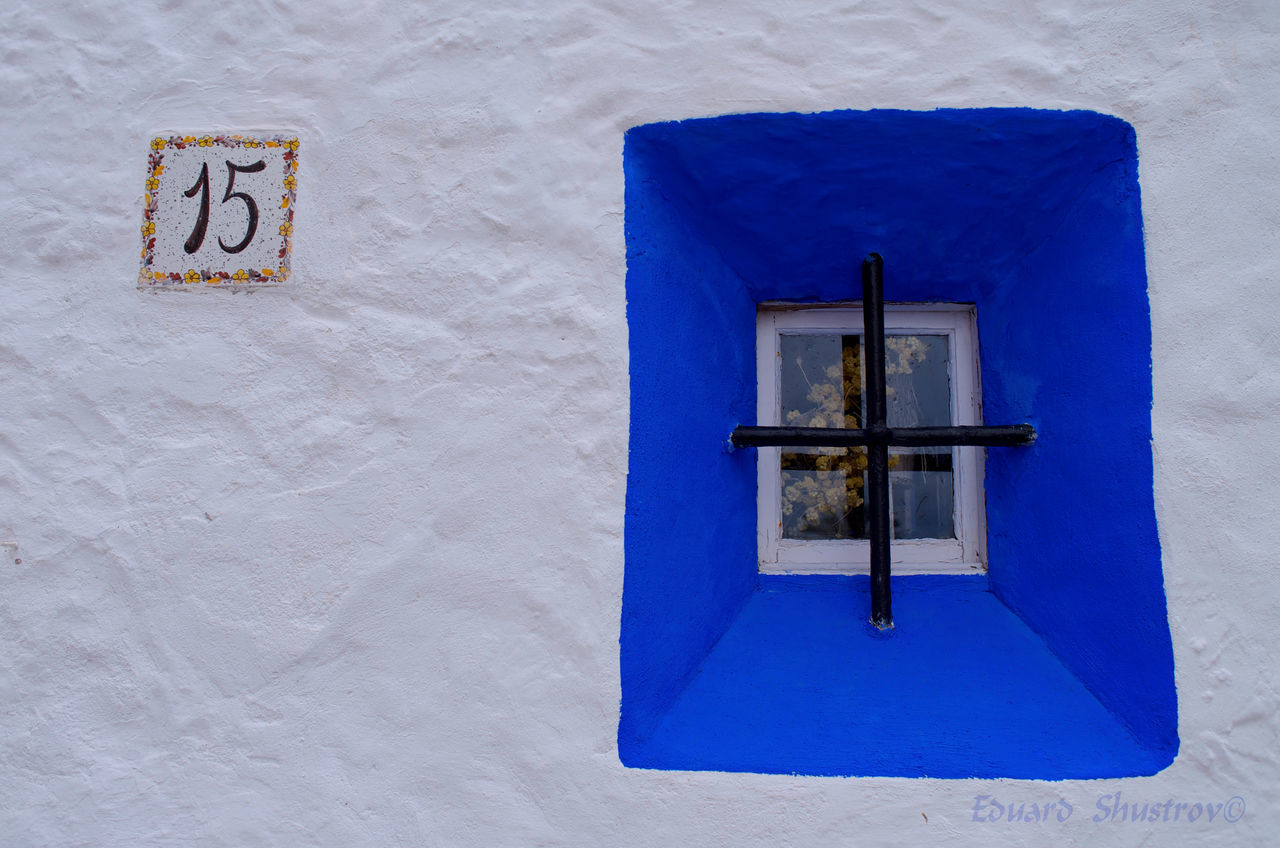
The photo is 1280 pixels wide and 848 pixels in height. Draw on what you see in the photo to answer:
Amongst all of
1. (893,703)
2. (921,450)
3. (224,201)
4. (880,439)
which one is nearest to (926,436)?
(880,439)

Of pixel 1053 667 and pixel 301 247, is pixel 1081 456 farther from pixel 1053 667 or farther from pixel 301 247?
pixel 301 247

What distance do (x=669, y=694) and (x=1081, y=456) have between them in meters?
0.79

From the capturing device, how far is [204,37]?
123 centimetres

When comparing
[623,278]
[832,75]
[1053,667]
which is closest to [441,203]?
[623,278]

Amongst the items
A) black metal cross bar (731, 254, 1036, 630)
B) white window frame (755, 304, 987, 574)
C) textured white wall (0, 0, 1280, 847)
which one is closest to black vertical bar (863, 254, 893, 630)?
black metal cross bar (731, 254, 1036, 630)

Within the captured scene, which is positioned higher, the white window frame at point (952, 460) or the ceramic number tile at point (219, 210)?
the ceramic number tile at point (219, 210)

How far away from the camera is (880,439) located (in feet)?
4.13

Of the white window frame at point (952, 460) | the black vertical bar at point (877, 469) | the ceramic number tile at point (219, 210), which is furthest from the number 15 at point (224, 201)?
the black vertical bar at point (877, 469)

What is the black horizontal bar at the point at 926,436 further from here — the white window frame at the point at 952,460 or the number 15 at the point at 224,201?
the number 15 at the point at 224,201

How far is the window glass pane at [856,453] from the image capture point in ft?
4.70

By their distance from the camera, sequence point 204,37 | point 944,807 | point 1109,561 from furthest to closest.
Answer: point 204,37, point 1109,561, point 944,807

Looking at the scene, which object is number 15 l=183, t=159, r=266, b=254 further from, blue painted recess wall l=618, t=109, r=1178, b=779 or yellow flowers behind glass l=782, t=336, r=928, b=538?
yellow flowers behind glass l=782, t=336, r=928, b=538

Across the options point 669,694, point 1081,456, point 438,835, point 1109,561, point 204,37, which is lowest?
point 438,835

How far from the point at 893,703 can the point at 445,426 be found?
842 millimetres
